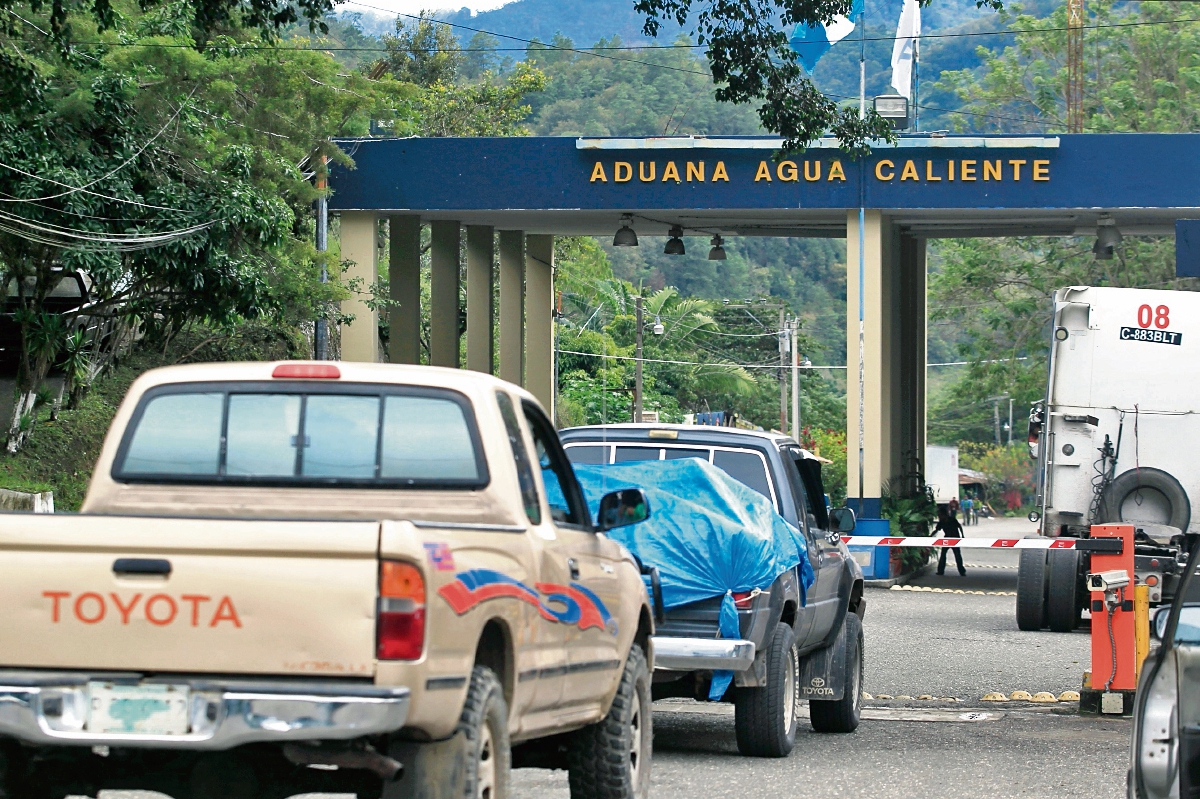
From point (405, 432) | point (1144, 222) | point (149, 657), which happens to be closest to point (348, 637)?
point (149, 657)

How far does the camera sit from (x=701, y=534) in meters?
9.17

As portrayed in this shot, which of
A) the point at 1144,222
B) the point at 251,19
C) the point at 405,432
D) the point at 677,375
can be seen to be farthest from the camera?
the point at 677,375

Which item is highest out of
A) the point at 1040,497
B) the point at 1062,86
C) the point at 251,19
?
the point at 1062,86

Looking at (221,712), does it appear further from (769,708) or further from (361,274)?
(361,274)

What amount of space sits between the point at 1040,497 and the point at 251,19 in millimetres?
9919

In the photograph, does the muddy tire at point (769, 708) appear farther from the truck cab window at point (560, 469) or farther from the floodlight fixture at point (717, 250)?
the floodlight fixture at point (717, 250)

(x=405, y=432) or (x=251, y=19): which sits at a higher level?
(x=251, y=19)

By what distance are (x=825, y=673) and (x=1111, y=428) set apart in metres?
8.12

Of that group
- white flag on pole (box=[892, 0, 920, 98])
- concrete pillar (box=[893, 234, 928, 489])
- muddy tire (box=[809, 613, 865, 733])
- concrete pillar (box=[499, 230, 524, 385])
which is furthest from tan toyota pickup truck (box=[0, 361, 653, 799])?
concrete pillar (box=[893, 234, 928, 489])

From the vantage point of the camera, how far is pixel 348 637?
4.86 meters

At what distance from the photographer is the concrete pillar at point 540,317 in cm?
3431

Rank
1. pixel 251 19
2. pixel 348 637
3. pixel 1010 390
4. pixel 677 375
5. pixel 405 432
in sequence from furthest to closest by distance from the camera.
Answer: pixel 677 375, pixel 1010 390, pixel 251 19, pixel 405 432, pixel 348 637

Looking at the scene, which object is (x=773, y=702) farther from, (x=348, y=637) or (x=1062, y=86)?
(x=1062, y=86)

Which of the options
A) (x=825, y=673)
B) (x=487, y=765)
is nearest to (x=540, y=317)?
(x=825, y=673)
